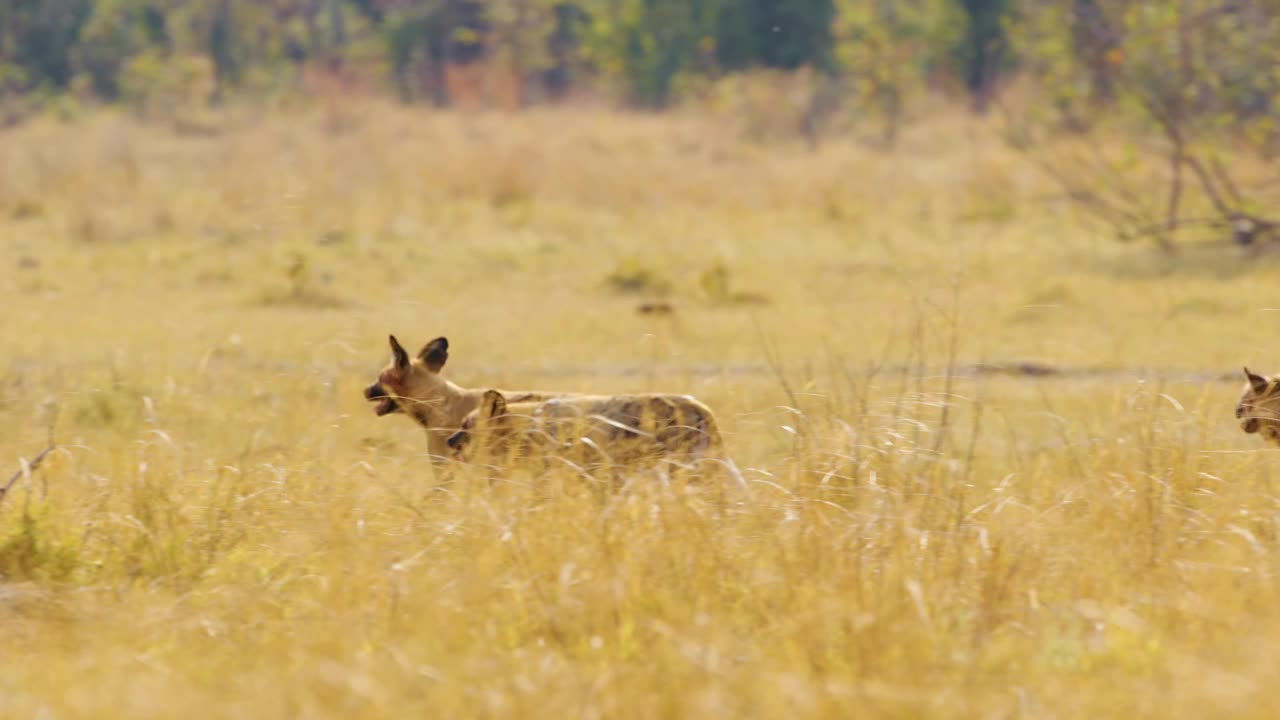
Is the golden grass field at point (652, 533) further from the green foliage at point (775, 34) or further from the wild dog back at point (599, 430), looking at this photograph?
the green foliage at point (775, 34)

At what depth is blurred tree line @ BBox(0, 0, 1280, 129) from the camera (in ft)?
109

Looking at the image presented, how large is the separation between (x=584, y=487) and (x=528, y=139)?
21747 mm

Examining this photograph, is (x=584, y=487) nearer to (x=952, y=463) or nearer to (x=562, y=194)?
(x=952, y=463)

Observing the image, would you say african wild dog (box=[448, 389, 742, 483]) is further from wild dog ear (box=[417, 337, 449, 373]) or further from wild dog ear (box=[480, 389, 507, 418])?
wild dog ear (box=[417, 337, 449, 373])

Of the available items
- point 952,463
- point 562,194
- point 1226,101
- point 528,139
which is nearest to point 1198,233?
point 1226,101

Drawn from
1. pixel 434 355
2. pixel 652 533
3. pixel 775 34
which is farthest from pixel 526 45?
pixel 652 533

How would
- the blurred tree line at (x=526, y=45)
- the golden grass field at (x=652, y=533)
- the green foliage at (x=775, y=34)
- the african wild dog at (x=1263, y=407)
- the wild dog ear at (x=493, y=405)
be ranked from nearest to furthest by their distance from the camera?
the golden grass field at (x=652, y=533), the wild dog ear at (x=493, y=405), the african wild dog at (x=1263, y=407), the blurred tree line at (x=526, y=45), the green foliage at (x=775, y=34)

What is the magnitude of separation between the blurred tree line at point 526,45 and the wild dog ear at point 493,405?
17776mm

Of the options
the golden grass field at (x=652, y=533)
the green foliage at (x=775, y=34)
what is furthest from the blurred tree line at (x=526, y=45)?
the golden grass field at (x=652, y=533)

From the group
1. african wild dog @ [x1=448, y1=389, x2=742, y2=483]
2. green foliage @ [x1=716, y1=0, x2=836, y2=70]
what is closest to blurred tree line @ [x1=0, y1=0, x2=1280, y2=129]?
green foliage @ [x1=716, y1=0, x2=836, y2=70]

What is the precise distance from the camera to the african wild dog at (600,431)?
5977 mm

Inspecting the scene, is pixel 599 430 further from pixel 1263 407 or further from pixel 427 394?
pixel 1263 407

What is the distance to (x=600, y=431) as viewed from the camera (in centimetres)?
604

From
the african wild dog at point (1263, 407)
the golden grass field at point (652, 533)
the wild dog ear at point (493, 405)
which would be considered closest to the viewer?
the golden grass field at point (652, 533)
